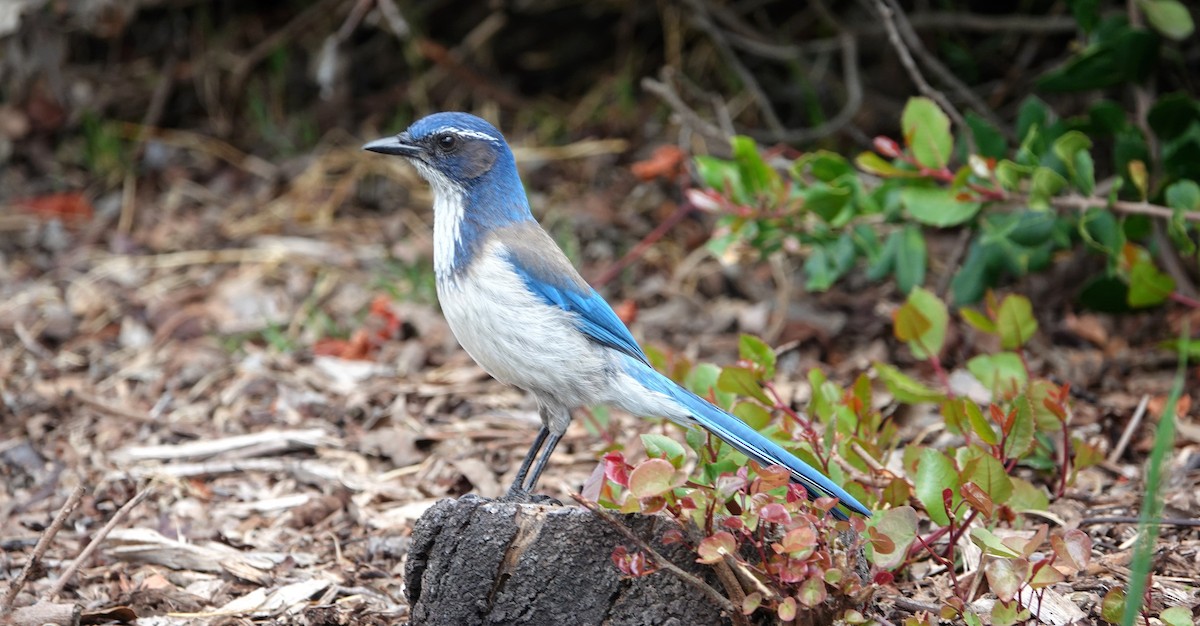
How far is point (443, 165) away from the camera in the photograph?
415 centimetres

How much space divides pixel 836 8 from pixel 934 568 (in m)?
4.65

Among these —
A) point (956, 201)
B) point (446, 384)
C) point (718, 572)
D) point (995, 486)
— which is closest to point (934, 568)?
point (995, 486)

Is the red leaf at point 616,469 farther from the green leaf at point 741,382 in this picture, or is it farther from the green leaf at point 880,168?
the green leaf at point 880,168

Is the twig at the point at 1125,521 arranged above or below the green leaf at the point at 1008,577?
below

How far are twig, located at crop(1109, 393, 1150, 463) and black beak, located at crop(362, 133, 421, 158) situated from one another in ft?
8.66

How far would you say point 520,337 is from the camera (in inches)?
148

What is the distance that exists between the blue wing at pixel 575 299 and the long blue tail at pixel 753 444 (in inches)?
9.2

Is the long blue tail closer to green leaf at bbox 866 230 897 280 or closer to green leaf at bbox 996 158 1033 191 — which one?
green leaf at bbox 996 158 1033 191

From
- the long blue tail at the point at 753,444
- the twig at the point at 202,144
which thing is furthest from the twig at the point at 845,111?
the twig at the point at 202,144

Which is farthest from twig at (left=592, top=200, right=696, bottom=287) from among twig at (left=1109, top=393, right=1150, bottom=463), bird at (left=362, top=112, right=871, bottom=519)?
twig at (left=1109, top=393, right=1150, bottom=463)

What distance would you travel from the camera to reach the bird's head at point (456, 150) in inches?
163

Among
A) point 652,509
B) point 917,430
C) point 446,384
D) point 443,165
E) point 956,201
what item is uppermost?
point 443,165

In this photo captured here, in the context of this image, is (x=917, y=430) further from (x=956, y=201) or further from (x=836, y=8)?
(x=836, y=8)

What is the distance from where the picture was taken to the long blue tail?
10.8ft
